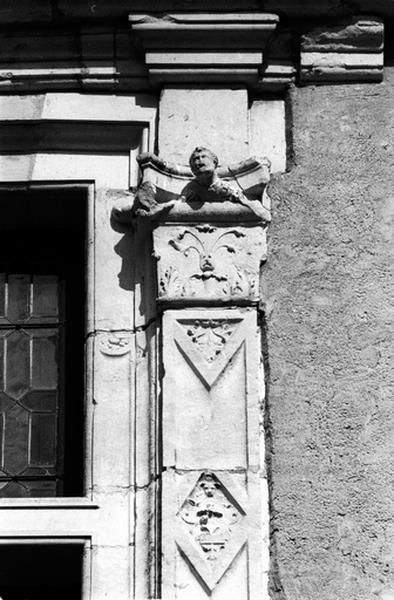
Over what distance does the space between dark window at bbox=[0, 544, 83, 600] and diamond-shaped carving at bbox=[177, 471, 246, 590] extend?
355 millimetres

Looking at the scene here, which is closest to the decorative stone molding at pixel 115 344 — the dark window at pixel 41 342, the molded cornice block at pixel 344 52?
the dark window at pixel 41 342

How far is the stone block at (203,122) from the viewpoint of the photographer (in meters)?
7.12

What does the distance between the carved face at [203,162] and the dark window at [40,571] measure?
4.02 feet

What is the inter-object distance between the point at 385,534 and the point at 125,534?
78 centimetres

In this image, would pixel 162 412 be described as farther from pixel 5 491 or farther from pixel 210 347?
pixel 5 491

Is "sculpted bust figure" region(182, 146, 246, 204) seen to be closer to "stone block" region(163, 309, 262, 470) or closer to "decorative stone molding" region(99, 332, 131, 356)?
"stone block" region(163, 309, 262, 470)

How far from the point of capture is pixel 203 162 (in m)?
6.96

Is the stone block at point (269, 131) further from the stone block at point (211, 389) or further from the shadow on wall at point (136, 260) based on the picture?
the stone block at point (211, 389)

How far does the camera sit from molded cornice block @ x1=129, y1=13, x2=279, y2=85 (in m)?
7.20

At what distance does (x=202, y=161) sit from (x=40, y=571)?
1.37 m

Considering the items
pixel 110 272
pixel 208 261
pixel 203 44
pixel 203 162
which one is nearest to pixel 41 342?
pixel 110 272

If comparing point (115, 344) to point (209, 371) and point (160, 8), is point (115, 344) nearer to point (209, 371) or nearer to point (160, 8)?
point (209, 371)

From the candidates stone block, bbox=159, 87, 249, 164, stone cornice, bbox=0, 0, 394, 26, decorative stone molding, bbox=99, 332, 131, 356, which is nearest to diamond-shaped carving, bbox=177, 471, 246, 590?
decorative stone molding, bbox=99, 332, 131, 356

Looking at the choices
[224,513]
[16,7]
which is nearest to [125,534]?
[224,513]
